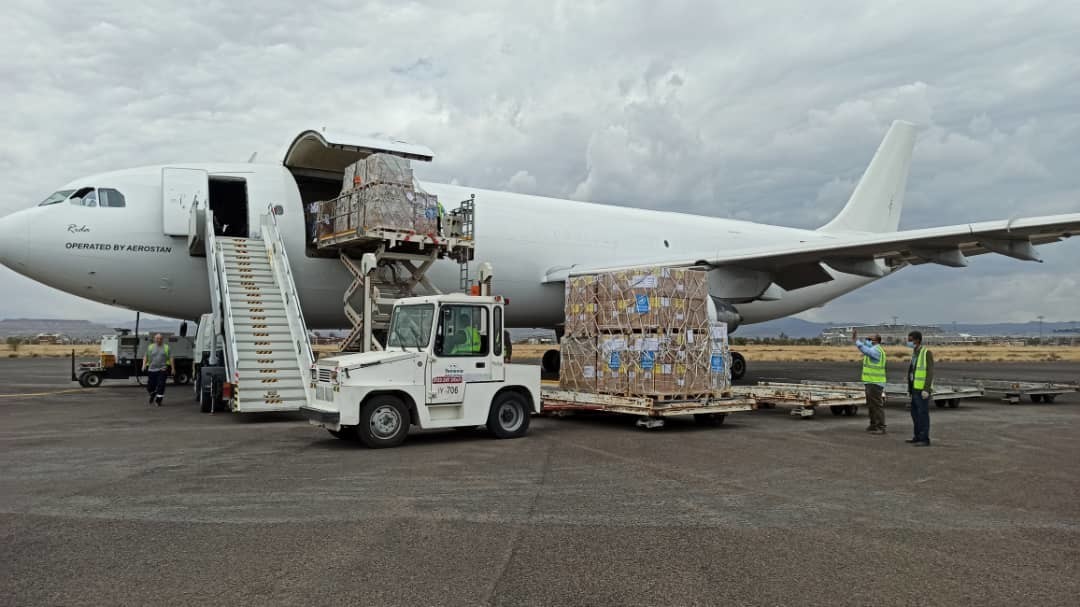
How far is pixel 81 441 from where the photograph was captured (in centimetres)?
997

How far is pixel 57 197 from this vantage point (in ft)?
46.5

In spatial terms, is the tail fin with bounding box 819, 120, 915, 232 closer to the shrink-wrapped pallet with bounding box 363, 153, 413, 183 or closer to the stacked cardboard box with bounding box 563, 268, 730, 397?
the stacked cardboard box with bounding box 563, 268, 730, 397

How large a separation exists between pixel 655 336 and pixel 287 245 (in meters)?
7.82

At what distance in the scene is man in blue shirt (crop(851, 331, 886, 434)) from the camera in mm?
11203

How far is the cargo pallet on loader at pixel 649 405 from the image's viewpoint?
11.4 m

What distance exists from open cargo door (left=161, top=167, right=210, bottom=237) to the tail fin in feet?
67.0

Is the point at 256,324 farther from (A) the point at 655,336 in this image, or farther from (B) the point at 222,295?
(A) the point at 655,336

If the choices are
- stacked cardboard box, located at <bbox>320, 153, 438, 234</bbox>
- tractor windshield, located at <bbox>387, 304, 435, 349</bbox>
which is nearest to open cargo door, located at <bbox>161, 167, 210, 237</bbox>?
stacked cardboard box, located at <bbox>320, 153, 438, 234</bbox>

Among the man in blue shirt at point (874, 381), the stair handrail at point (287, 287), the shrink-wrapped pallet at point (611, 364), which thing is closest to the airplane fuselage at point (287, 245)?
the stair handrail at point (287, 287)

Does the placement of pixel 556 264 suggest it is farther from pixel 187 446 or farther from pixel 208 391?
pixel 187 446

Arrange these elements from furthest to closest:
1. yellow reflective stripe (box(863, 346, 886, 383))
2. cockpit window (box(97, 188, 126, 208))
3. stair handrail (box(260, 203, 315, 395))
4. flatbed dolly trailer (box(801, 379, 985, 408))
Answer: flatbed dolly trailer (box(801, 379, 985, 408)) → cockpit window (box(97, 188, 126, 208)) → stair handrail (box(260, 203, 315, 395)) → yellow reflective stripe (box(863, 346, 886, 383))

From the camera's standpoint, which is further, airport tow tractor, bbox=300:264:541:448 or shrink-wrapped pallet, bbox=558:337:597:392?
shrink-wrapped pallet, bbox=558:337:597:392

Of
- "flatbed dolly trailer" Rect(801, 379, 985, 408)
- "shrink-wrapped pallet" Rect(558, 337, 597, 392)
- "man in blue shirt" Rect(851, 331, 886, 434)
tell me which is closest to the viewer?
"man in blue shirt" Rect(851, 331, 886, 434)

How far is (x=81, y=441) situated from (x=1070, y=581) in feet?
34.9
